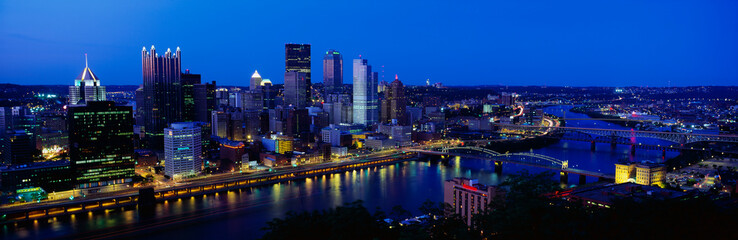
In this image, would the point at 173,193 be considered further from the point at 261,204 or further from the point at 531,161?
the point at 531,161

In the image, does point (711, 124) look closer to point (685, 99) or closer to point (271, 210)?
point (685, 99)

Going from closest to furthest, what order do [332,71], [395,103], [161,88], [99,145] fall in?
[99,145] → [161,88] → [395,103] → [332,71]

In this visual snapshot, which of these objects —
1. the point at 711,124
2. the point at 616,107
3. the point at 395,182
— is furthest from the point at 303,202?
the point at 616,107

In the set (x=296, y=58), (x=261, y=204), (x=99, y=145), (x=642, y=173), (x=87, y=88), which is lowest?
(x=261, y=204)

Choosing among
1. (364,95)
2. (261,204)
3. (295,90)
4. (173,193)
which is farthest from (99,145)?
(295,90)

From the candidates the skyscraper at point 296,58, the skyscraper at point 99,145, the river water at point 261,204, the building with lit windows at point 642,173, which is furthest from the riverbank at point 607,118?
the skyscraper at point 99,145

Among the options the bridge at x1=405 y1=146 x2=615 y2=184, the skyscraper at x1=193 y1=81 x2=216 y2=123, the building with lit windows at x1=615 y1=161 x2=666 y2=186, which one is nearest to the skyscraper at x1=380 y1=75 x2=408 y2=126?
the skyscraper at x1=193 y1=81 x2=216 y2=123
